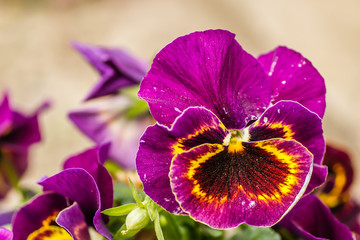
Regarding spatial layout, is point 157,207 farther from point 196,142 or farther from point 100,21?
point 100,21

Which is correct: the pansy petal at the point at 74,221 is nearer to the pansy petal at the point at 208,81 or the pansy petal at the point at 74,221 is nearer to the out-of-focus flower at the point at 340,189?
the pansy petal at the point at 208,81

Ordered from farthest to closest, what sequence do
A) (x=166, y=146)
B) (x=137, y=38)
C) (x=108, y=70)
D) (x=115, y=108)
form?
1. (x=137, y=38)
2. (x=115, y=108)
3. (x=108, y=70)
4. (x=166, y=146)

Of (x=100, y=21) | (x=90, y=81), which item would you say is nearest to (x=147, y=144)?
(x=90, y=81)

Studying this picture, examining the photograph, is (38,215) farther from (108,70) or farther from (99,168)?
(108,70)

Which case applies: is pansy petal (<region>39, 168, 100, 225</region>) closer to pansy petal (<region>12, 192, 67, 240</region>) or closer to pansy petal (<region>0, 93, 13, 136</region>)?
pansy petal (<region>12, 192, 67, 240</region>)

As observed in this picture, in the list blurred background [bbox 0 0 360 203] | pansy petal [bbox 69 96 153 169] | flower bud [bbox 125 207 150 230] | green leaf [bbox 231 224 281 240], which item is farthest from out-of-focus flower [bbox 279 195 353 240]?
blurred background [bbox 0 0 360 203]

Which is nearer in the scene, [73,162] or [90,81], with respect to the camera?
[73,162]

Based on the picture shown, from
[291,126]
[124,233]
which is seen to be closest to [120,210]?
[124,233]
